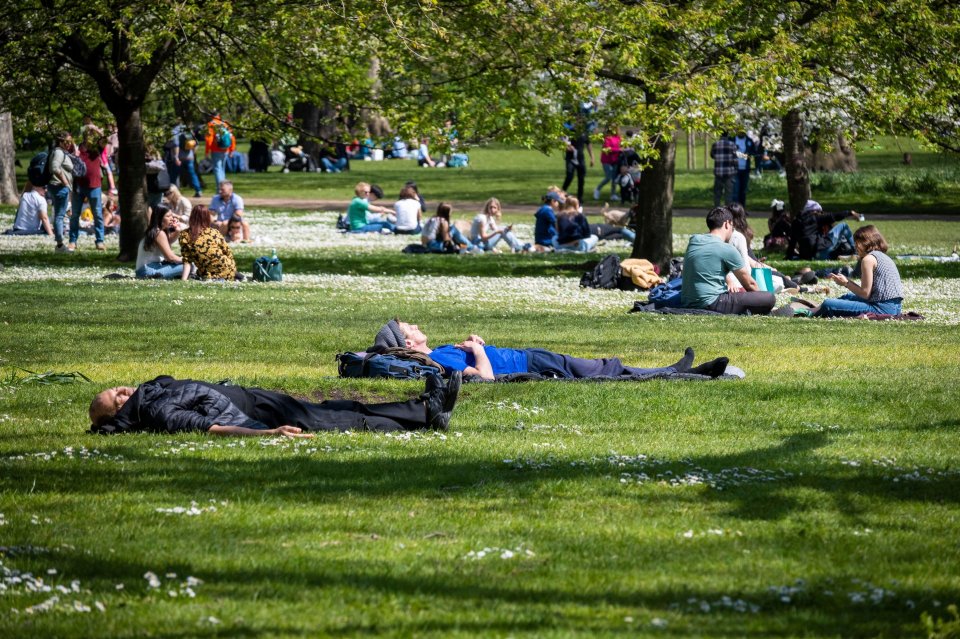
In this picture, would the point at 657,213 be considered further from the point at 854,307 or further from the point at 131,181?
the point at 131,181

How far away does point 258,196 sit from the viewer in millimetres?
42219

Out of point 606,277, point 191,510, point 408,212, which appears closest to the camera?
point 191,510

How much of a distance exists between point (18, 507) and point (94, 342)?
24.0 ft

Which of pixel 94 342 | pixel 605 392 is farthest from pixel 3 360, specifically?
pixel 605 392

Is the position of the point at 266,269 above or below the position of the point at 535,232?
below

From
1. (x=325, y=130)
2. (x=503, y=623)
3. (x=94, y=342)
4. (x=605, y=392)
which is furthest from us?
(x=325, y=130)

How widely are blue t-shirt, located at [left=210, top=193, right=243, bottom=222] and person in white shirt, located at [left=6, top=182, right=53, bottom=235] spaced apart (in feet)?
12.9

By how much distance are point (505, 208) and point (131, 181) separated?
1658 centimetres

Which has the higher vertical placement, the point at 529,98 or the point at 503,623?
the point at 529,98

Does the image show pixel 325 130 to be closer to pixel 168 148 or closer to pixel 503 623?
pixel 168 148

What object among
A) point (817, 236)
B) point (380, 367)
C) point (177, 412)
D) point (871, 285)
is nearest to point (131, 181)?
→ point (817, 236)

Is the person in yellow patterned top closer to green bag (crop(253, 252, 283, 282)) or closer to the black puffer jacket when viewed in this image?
green bag (crop(253, 252, 283, 282))

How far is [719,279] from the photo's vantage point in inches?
643

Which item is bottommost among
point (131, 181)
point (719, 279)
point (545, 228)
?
point (719, 279)
